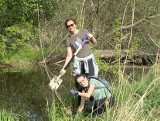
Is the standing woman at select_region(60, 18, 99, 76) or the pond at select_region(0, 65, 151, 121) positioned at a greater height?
the standing woman at select_region(60, 18, 99, 76)

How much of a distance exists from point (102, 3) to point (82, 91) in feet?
25.7

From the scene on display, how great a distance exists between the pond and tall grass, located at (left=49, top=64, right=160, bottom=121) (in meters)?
0.62

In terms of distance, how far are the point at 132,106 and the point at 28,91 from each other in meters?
5.54

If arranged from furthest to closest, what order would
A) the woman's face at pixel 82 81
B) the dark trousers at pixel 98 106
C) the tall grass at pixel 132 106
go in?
1. the dark trousers at pixel 98 106
2. the woman's face at pixel 82 81
3. the tall grass at pixel 132 106

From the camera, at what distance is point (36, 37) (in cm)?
1461

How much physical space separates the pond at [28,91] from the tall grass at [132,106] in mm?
615

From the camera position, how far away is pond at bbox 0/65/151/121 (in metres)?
7.46

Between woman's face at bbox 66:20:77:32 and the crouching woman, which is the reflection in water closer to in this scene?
the crouching woman

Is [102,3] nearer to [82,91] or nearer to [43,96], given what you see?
[43,96]

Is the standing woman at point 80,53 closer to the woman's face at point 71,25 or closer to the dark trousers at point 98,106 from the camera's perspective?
the woman's face at point 71,25

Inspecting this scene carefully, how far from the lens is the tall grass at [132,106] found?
14.3ft

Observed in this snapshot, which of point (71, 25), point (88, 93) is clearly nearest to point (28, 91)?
point (71, 25)

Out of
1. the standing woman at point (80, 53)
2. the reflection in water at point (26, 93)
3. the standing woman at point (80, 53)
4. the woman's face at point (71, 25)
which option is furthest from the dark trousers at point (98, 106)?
the reflection in water at point (26, 93)

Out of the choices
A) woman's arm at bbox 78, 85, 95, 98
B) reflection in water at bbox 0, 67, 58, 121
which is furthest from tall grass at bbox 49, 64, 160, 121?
reflection in water at bbox 0, 67, 58, 121
